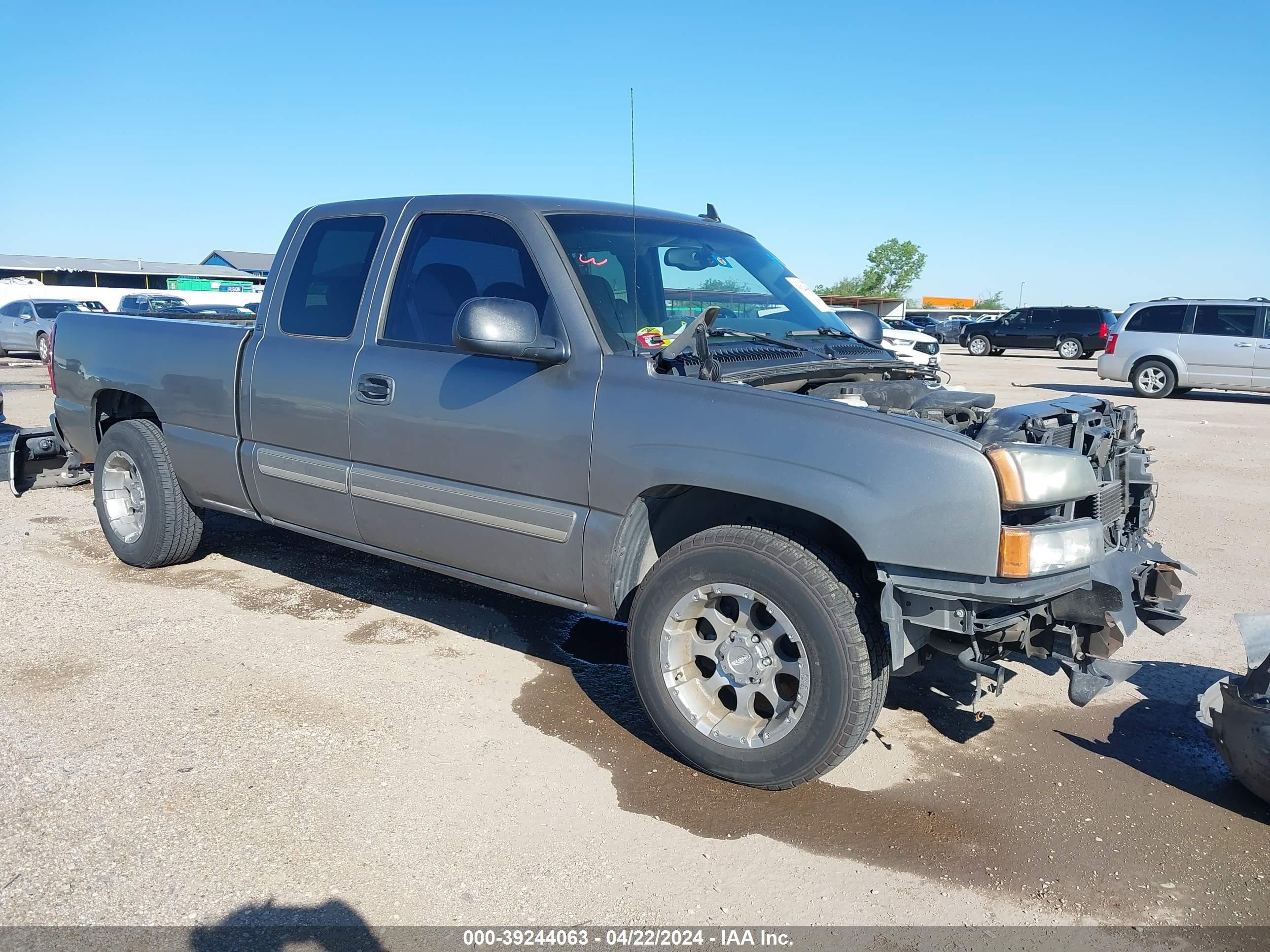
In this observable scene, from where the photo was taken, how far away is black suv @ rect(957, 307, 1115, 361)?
106 feet

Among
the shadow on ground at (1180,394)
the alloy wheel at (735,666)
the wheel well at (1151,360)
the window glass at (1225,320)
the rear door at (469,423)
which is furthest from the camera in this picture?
the shadow on ground at (1180,394)

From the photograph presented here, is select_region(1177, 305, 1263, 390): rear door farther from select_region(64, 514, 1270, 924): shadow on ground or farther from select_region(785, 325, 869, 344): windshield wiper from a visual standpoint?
select_region(785, 325, 869, 344): windshield wiper

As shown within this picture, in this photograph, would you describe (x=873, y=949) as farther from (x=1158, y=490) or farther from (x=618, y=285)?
(x=1158, y=490)

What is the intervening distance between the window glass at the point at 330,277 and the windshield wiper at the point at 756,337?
1.63 metres

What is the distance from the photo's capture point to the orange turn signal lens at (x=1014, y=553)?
2799mm

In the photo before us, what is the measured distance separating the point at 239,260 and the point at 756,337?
83.9 metres

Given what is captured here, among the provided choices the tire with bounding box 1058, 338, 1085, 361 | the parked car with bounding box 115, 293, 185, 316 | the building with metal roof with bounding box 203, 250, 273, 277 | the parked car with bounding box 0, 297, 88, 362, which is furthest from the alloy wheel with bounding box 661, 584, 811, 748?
the building with metal roof with bounding box 203, 250, 273, 277

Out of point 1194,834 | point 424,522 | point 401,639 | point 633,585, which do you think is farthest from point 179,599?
point 1194,834

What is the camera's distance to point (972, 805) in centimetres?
→ 327

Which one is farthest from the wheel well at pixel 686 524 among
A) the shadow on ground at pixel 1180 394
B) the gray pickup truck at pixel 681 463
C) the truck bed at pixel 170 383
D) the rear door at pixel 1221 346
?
the rear door at pixel 1221 346

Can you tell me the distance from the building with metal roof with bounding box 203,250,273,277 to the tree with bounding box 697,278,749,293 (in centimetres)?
7796

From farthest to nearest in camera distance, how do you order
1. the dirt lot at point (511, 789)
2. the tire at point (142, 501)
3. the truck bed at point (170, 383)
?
the tire at point (142, 501) → the truck bed at point (170, 383) → the dirt lot at point (511, 789)

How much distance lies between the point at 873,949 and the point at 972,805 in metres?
0.92

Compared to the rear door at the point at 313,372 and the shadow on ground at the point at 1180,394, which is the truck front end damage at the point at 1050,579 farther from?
the shadow on ground at the point at 1180,394
